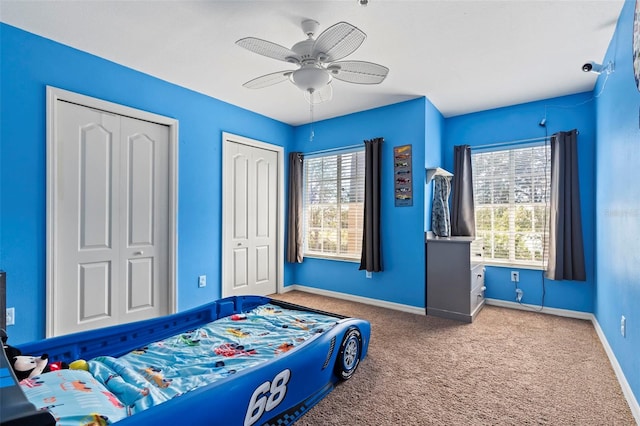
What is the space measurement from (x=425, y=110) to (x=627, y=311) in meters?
2.62

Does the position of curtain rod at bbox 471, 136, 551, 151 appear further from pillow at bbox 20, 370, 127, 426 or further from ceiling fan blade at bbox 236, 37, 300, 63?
pillow at bbox 20, 370, 127, 426

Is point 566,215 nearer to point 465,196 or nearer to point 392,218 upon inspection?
point 465,196

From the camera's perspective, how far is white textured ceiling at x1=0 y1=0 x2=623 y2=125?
2.12 m

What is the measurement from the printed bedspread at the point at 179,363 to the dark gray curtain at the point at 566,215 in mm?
2823

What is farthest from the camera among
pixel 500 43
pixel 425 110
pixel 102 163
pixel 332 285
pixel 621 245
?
pixel 332 285

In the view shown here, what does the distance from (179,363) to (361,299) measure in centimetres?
289

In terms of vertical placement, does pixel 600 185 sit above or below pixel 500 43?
below

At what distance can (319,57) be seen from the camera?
215 cm

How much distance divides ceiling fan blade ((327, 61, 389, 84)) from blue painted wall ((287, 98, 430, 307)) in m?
1.60

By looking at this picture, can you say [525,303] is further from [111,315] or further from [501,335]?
[111,315]

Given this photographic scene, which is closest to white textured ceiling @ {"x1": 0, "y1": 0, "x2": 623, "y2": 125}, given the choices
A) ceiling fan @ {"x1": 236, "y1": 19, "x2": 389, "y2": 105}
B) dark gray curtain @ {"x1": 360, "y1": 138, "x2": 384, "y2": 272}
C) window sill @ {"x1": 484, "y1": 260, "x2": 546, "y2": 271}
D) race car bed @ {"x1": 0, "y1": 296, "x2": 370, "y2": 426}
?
ceiling fan @ {"x1": 236, "y1": 19, "x2": 389, "y2": 105}

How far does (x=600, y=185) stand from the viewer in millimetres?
2984

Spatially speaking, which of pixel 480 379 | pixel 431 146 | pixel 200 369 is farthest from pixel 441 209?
pixel 200 369

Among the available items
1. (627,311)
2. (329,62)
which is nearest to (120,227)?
(329,62)
